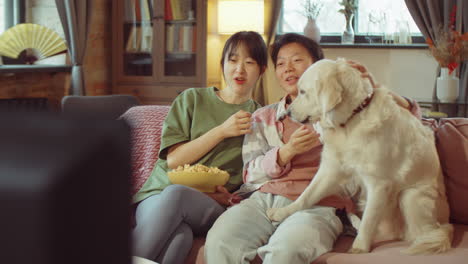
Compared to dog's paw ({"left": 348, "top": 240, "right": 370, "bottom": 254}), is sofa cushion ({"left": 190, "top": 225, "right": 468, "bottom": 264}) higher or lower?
lower

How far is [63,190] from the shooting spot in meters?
0.22

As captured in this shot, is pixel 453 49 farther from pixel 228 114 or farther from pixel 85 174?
pixel 85 174

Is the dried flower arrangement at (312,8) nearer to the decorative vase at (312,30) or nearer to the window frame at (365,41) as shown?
the decorative vase at (312,30)

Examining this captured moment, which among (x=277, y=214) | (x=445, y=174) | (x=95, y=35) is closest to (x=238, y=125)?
(x=277, y=214)

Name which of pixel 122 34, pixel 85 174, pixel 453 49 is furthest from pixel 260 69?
pixel 122 34

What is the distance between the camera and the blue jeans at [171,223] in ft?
5.17

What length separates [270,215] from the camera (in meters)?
1.70

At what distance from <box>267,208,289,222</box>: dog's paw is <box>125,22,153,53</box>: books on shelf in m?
3.50

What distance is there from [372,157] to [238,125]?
49 cm

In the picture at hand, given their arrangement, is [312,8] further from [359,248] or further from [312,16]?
[359,248]

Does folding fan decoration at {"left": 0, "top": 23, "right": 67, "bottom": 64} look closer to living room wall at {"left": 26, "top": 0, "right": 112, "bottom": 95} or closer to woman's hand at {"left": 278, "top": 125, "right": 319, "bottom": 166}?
living room wall at {"left": 26, "top": 0, "right": 112, "bottom": 95}

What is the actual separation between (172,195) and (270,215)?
32 cm

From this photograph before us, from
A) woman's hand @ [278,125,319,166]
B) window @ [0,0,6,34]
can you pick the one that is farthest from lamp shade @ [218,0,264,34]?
woman's hand @ [278,125,319,166]

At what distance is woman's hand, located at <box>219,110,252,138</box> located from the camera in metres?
1.82
